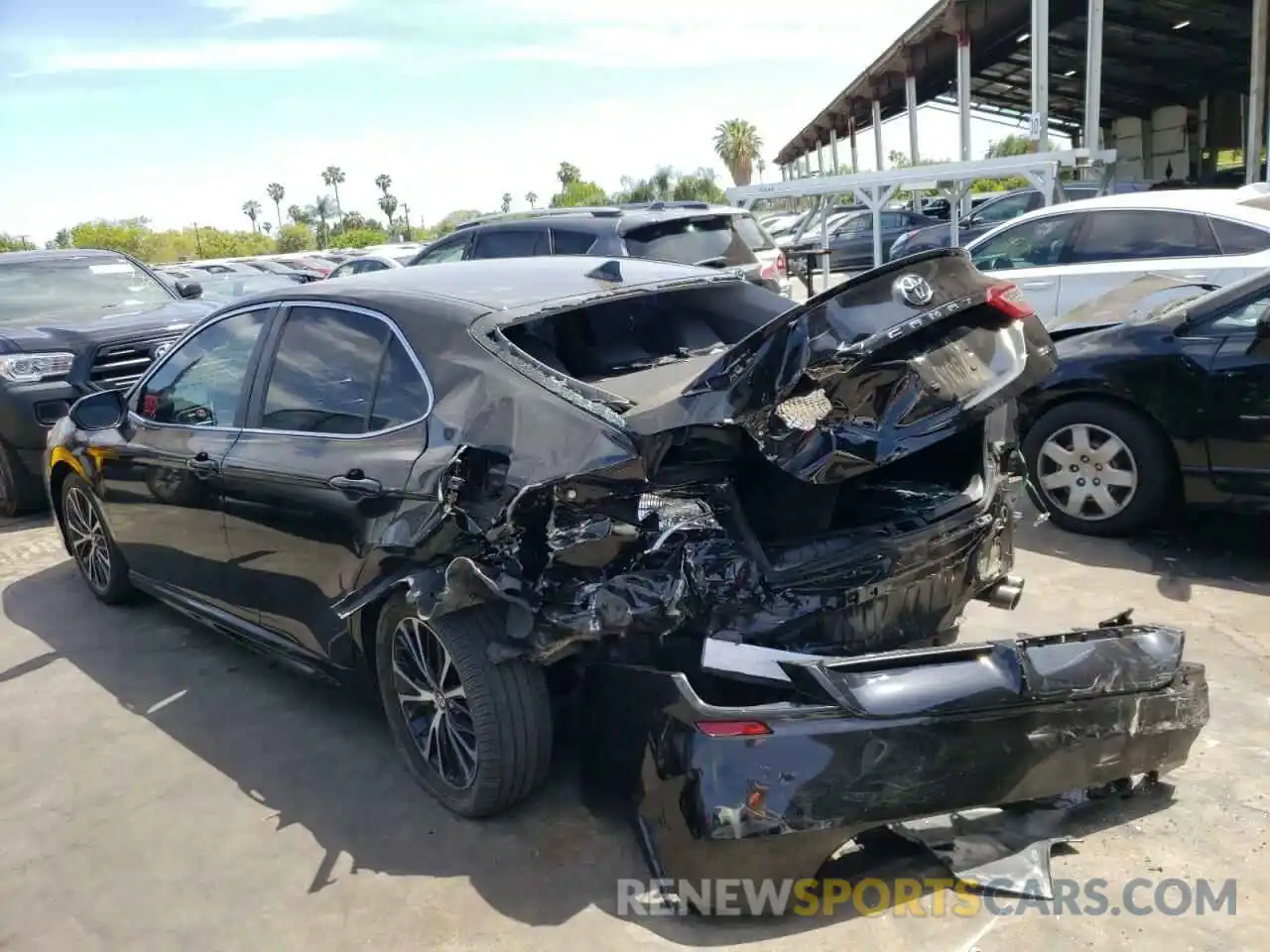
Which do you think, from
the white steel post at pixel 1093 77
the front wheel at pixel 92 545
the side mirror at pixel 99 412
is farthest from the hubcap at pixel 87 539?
the white steel post at pixel 1093 77

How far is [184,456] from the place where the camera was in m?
4.30

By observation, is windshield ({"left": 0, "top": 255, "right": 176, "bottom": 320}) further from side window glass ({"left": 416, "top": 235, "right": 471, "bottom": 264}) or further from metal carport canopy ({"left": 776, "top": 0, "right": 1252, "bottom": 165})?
metal carport canopy ({"left": 776, "top": 0, "right": 1252, "bottom": 165})

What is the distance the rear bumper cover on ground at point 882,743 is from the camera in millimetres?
2518

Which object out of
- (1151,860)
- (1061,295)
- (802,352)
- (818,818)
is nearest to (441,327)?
(802,352)

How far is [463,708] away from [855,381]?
156 cm

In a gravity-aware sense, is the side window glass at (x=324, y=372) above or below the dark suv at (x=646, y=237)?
below

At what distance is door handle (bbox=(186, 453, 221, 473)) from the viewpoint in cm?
409

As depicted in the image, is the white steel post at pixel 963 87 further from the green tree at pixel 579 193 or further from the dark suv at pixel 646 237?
the green tree at pixel 579 193

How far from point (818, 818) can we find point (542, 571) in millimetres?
982

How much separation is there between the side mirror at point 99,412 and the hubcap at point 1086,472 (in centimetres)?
476

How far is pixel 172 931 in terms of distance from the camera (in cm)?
290

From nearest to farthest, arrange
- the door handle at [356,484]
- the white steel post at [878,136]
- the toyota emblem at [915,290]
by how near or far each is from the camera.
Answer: the toyota emblem at [915,290] < the door handle at [356,484] < the white steel post at [878,136]

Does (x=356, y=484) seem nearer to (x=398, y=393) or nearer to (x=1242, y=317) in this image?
(x=398, y=393)

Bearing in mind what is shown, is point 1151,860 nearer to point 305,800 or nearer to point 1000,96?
point 305,800
